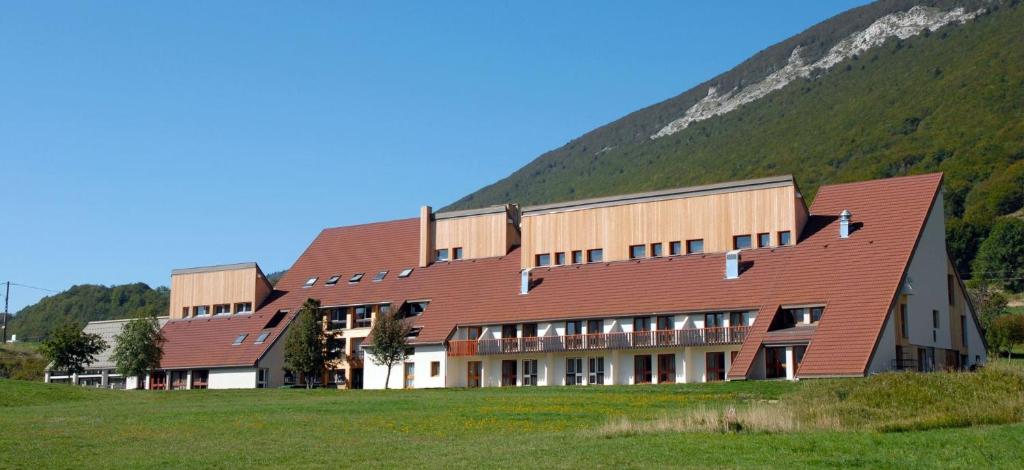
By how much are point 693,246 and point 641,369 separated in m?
7.83

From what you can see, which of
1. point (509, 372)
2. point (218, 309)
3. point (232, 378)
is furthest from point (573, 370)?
point (218, 309)

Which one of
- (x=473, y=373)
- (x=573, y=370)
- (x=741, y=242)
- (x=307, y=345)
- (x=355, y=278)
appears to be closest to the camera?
(x=741, y=242)

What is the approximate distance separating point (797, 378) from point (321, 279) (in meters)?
37.8

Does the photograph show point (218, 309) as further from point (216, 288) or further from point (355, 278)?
point (355, 278)

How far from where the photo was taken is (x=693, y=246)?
209 ft

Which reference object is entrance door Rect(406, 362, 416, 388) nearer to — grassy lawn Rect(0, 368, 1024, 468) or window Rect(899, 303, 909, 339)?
grassy lawn Rect(0, 368, 1024, 468)

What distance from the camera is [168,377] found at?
77.1 meters

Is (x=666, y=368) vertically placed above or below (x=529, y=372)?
above

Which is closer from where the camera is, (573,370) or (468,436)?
(468,436)

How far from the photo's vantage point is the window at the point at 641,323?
59.9 meters

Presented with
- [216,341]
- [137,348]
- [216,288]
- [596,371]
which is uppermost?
[216,288]

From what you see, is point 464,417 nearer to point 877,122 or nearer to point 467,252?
point 467,252

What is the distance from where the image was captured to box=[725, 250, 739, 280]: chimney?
5938 centimetres

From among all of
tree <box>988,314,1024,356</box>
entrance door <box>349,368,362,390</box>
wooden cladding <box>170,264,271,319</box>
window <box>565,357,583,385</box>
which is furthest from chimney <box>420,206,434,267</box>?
tree <box>988,314,1024,356</box>
